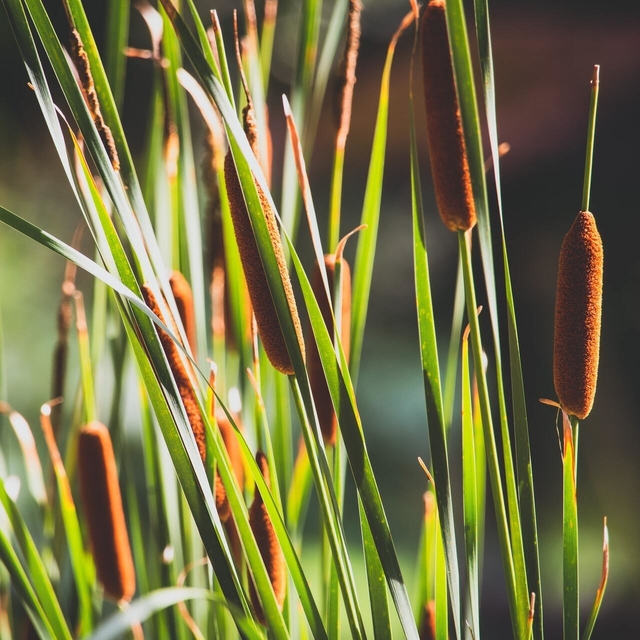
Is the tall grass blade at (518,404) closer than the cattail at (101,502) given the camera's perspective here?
Yes

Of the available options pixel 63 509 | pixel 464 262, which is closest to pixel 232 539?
pixel 63 509

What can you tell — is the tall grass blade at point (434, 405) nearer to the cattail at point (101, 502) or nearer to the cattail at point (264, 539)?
the cattail at point (264, 539)

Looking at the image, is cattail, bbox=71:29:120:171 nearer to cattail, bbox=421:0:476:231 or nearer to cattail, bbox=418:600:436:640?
cattail, bbox=421:0:476:231

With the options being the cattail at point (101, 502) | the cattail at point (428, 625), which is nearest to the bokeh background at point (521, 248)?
the cattail at point (428, 625)

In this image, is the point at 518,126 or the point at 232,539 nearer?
the point at 232,539

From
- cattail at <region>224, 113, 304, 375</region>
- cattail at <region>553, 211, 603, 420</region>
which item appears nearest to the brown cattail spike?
cattail at <region>224, 113, 304, 375</region>

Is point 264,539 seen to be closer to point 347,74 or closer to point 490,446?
point 490,446

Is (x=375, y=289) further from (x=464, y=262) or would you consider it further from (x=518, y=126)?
(x=464, y=262)
